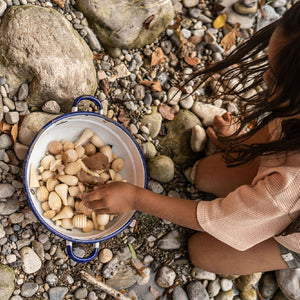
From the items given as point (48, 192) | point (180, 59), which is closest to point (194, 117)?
point (180, 59)

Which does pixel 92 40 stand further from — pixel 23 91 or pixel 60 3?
pixel 23 91

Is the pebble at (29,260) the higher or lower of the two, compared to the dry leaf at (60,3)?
lower

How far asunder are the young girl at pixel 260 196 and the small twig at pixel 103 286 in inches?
12.5

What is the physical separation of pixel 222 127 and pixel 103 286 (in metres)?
0.74

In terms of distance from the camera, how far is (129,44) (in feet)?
4.40

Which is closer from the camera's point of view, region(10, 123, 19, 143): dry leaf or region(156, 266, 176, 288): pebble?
region(10, 123, 19, 143): dry leaf

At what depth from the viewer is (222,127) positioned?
1401 mm

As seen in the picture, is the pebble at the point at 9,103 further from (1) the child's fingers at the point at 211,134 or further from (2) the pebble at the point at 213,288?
(2) the pebble at the point at 213,288

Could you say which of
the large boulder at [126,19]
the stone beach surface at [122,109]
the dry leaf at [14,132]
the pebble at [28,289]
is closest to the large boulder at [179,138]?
the stone beach surface at [122,109]

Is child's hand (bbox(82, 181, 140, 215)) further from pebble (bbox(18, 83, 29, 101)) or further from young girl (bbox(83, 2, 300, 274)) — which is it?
pebble (bbox(18, 83, 29, 101))

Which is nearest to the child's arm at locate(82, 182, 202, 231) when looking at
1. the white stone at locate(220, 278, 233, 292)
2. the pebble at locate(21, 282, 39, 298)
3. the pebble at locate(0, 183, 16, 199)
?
the pebble at locate(0, 183, 16, 199)

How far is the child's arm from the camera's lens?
990 mm

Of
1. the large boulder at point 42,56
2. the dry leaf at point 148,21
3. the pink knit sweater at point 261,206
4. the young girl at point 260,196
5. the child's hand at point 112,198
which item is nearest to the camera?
the young girl at point 260,196

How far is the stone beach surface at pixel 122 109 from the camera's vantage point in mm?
1132
